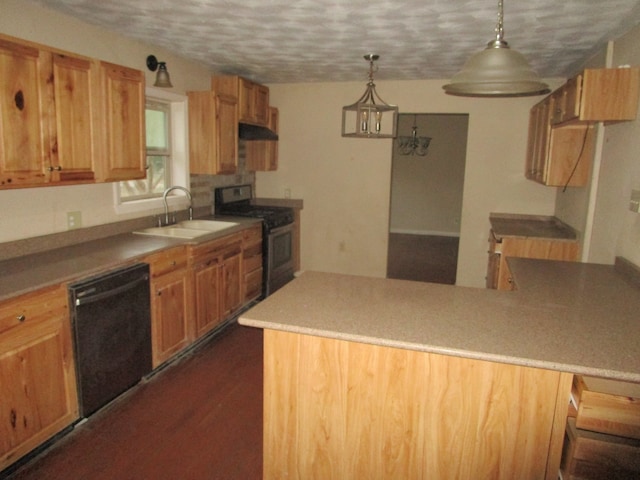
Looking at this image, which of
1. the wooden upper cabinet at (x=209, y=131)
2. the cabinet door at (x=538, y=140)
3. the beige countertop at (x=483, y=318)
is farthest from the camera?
the wooden upper cabinet at (x=209, y=131)

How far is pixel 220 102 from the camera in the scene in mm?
4172

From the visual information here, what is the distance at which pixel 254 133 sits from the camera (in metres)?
4.83

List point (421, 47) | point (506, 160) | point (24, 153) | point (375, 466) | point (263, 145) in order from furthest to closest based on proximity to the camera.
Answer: point (263, 145)
point (506, 160)
point (421, 47)
point (24, 153)
point (375, 466)

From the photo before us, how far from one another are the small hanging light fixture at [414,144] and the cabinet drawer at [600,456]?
24.1 feet

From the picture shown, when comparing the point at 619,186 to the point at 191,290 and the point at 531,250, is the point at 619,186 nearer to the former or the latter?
the point at 531,250

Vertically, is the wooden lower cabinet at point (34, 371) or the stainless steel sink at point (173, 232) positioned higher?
the stainless steel sink at point (173, 232)

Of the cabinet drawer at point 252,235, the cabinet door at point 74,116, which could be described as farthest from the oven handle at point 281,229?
the cabinet door at point 74,116

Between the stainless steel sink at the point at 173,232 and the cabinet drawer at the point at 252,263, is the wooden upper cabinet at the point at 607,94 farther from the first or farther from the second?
the cabinet drawer at the point at 252,263

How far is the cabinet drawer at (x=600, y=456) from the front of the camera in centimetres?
154

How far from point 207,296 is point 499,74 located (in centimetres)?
275

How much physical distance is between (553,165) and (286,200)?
3.03m

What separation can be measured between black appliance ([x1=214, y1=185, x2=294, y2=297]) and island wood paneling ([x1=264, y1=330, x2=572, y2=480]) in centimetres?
279

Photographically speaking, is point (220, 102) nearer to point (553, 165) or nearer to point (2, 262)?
point (2, 262)

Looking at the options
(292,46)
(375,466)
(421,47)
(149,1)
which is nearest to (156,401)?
(375,466)
